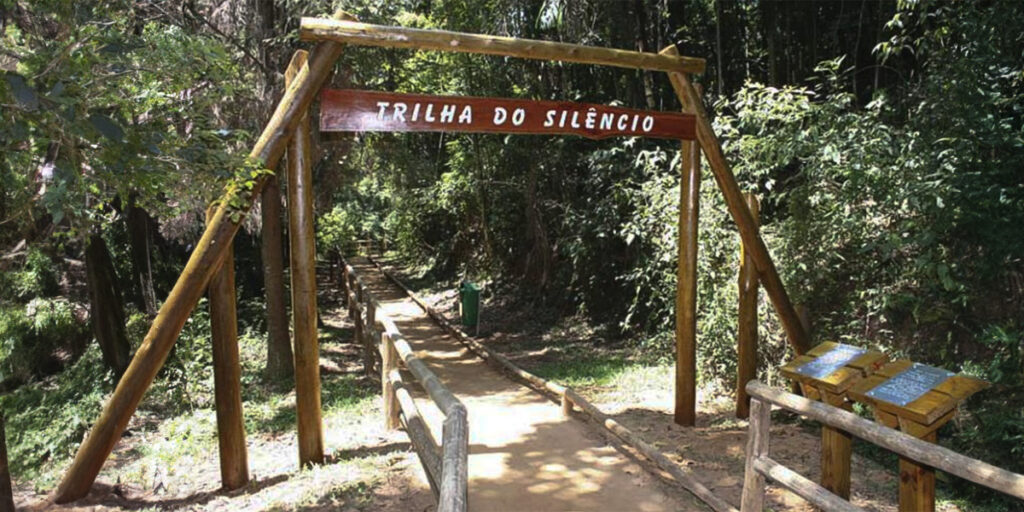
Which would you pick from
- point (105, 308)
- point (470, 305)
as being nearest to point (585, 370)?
point (470, 305)

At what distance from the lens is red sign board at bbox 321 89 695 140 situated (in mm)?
4770

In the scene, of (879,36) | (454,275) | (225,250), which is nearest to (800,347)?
(225,250)

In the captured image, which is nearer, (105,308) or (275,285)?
(275,285)

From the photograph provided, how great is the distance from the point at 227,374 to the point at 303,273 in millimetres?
913

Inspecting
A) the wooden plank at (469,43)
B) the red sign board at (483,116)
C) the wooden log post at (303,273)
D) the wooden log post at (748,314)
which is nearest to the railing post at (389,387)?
the wooden log post at (303,273)

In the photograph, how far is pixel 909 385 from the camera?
3.34 metres

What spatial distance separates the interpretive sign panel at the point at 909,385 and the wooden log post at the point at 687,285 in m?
2.66

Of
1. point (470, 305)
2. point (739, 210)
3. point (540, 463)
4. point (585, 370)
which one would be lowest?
point (585, 370)

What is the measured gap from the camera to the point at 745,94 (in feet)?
22.5

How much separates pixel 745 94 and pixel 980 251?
8.67ft

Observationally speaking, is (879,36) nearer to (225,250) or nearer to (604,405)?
(604,405)

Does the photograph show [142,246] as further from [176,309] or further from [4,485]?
[4,485]

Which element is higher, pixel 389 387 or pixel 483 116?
pixel 483 116

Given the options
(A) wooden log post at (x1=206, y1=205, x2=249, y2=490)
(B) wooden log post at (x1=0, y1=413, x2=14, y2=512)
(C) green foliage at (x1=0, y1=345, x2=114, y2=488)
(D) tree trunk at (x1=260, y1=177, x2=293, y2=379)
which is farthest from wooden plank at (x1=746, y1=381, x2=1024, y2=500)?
(D) tree trunk at (x1=260, y1=177, x2=293, y2=379)
